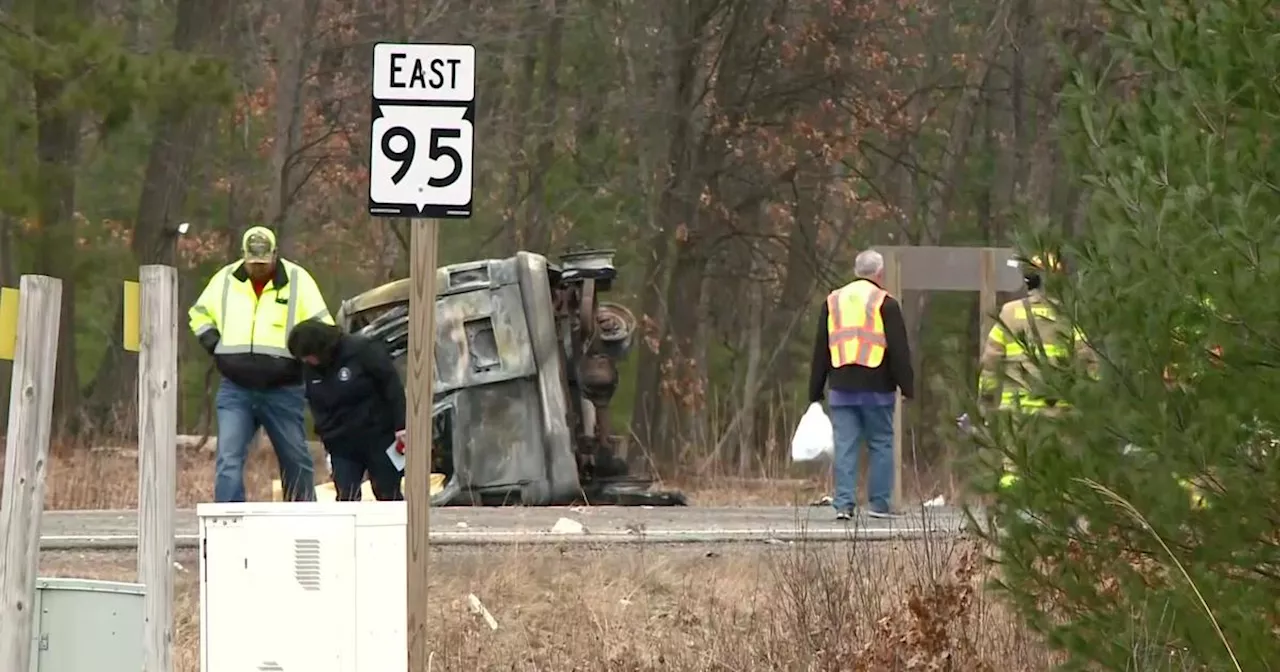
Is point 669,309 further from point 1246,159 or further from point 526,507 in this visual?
point 1246,159

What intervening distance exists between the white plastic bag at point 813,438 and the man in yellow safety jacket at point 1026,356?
7.17 m

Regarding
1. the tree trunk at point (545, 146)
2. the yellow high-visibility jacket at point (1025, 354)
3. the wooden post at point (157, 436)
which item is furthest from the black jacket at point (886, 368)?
the tree trunk at point (545, 146)

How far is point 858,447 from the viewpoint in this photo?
13.7 meters

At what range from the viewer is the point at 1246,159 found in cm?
607

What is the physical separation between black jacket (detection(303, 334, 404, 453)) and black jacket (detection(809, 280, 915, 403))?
2.95 metres

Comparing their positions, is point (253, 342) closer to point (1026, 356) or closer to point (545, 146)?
point (1026, 356)

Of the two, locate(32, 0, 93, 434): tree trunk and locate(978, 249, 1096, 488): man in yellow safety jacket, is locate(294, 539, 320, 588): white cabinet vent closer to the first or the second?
locate(978, 249, 1096, 488): man in yellow safety jacket

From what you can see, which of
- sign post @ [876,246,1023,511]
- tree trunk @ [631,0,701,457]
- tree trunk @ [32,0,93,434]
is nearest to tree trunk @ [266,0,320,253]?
tree trunk @ [32,0,93,434]

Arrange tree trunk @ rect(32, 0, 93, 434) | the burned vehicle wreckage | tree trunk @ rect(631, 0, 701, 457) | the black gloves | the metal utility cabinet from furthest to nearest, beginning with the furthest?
tree trunk @ rect(631, 0, 701, 457) < tree trunk @ rect(32, 0, 93, 434) < the burned vehicle wreckage < the black gloves < the metal utility cabinet

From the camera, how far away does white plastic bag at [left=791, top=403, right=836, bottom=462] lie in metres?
14.1

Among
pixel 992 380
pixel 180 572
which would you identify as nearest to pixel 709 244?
pixel 180 572

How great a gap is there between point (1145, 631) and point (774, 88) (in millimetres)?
19852

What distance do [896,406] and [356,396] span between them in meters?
4.09

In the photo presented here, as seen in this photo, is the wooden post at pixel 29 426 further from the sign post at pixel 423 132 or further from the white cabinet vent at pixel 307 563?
the sign post at pixel 423 132
